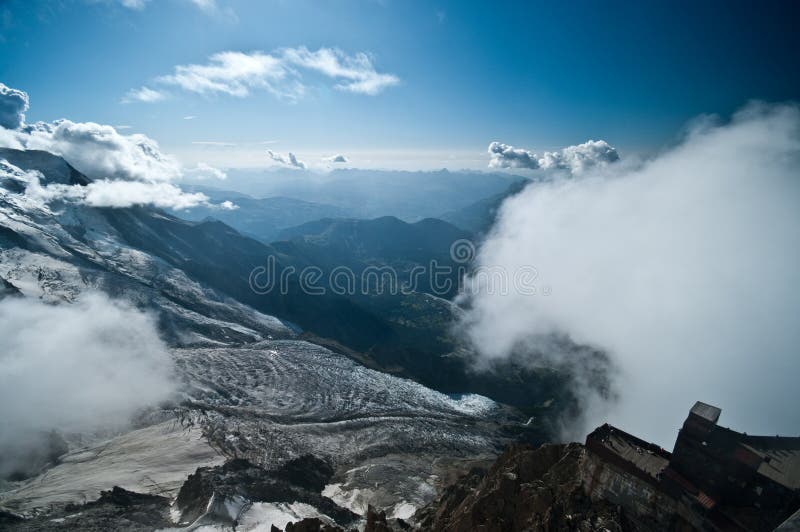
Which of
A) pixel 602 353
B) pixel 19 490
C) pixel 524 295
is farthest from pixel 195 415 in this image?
pixel 524 295

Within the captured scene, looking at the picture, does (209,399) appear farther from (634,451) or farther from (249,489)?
(634,451)

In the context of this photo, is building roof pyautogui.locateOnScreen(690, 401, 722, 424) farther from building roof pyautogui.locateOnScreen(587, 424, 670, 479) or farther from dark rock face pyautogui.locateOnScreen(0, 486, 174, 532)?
dark rock face pyautogui.locateOnScreen(0, 486, 174, 532)

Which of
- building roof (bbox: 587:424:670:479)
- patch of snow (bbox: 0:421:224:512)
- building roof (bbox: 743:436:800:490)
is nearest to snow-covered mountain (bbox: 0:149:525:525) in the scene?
patch of snow (bbox: 0:421:224:512)

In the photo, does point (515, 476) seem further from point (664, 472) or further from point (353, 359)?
point (353, 359)

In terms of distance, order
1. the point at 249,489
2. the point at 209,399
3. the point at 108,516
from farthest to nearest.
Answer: the point at 209,399
the point at 249,489
the point at 108,516

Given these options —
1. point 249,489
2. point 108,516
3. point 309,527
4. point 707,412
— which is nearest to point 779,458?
point 707,412
